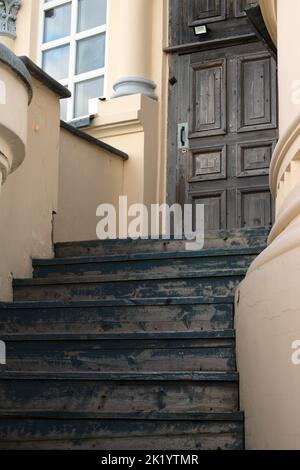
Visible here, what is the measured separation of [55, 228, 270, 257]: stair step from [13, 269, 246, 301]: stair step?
0.52 metres

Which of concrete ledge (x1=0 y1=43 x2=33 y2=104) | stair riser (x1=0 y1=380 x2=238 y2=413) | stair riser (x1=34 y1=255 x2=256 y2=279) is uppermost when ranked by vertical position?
concrete ledge (x1=0 y1=43 x2=33 y2=104)

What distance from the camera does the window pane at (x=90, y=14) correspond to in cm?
878

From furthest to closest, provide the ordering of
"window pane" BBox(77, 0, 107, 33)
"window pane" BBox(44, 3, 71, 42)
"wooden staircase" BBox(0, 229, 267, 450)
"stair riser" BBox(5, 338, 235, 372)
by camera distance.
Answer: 1. "window pane" BBox(44, 3, 71, 42)
2. "window pane" BBox(77, 0, 107, 33)
3. "stair riser" BBox(5, 338, 235, 372)
4. "wooden staircase" BBox(0, 229, 267, 450)

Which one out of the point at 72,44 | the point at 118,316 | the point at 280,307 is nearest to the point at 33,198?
the point at 118,316

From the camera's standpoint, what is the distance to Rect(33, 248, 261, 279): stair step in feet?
16.7

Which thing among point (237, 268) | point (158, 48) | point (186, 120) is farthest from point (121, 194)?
point (237, 268)

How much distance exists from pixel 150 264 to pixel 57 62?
434 cm

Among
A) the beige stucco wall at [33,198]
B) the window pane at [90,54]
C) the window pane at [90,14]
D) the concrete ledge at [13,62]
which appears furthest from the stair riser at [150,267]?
the window pane at [90,14]

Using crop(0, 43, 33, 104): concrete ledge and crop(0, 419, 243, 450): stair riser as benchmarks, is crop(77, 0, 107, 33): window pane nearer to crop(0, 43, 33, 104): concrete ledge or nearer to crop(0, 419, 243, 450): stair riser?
crop(0, 43, 33, 104): concrete ledge

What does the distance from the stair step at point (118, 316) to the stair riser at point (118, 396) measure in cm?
58

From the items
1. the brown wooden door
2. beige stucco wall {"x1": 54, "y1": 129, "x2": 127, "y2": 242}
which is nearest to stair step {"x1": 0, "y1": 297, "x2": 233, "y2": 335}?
beige stucco wall {"x1": 54, "y1": 129, "x2": 127, "y2": 242}

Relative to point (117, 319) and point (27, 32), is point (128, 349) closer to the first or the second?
point (117, 319)

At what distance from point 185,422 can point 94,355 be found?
0.81 m

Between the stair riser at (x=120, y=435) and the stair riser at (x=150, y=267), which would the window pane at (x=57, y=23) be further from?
the stair riser at (x=120, y=435)
